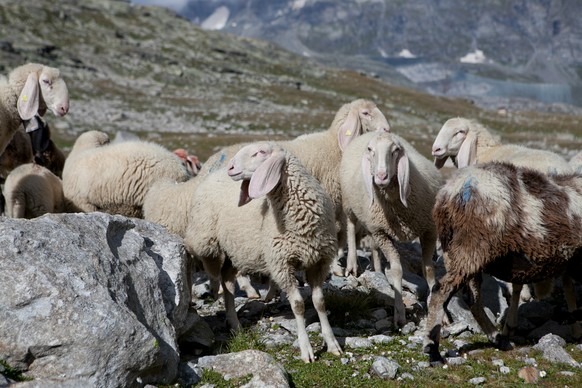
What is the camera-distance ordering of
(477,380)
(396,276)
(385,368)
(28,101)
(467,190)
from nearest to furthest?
(477,380) → (385,368) → (467,190) → (396,276) → (28,101)

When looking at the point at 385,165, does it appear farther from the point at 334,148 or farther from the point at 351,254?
the point at 334,148

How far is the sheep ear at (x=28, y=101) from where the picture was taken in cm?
1062

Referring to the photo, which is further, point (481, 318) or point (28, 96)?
point (28, 96)

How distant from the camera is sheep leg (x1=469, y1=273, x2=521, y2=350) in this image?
7.58m

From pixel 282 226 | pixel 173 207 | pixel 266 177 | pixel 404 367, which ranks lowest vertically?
pixel 404 367

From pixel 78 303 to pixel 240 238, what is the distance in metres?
2.66

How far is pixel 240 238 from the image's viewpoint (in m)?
8.05

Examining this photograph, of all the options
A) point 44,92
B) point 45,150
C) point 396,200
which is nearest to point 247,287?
point 396,200

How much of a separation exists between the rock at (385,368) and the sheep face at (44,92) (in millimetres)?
7208

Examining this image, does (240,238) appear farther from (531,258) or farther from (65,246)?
(531,258)

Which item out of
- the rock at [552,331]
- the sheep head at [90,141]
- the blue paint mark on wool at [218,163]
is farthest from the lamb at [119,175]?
the rock at [552,331]

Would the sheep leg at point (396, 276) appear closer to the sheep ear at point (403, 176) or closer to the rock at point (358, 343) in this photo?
the sheep ear at point (403, 176)

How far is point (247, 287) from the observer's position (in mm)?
10352

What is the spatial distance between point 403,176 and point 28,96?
21.2 feet
